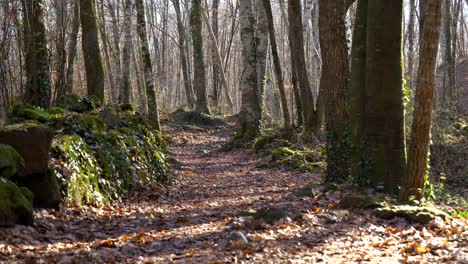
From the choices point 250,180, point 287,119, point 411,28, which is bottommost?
point 250,180

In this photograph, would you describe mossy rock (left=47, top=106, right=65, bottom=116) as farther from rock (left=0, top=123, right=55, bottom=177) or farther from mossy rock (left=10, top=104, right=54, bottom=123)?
rock (left=0, top=123, right=55, bottom=177)

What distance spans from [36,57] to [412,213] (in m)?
7.67

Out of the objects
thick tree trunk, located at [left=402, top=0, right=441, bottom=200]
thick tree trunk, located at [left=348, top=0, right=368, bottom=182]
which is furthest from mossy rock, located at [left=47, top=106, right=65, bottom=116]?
thick tree trunk, located at [left=402, top=0, right=441, bottom=200]

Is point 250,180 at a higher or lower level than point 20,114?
lower

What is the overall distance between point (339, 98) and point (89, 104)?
5.60 metres

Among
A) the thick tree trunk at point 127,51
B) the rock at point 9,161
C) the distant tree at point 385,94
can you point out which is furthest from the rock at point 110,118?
the thick tree trunk at point 127,51

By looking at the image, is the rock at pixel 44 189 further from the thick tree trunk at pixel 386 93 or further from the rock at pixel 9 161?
the thick tree trunk at pixel 386 93

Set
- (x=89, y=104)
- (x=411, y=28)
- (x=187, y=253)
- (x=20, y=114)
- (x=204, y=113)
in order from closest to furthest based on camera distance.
→ (x=187, y=253) < (x=20, y=114) < (x=89, y=104) < (x=411, y=28) < (x=204, y=113)

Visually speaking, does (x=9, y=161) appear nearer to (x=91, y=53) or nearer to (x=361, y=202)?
(x=361, y=202)

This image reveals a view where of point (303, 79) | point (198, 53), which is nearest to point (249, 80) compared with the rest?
point (303, 79)

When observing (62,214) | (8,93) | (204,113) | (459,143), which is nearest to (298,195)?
(62,214)

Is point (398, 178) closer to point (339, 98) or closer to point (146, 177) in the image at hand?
point (339, 98)

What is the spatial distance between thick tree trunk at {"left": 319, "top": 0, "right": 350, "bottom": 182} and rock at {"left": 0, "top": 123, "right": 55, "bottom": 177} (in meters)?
5.01

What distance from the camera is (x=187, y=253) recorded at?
4.84m
